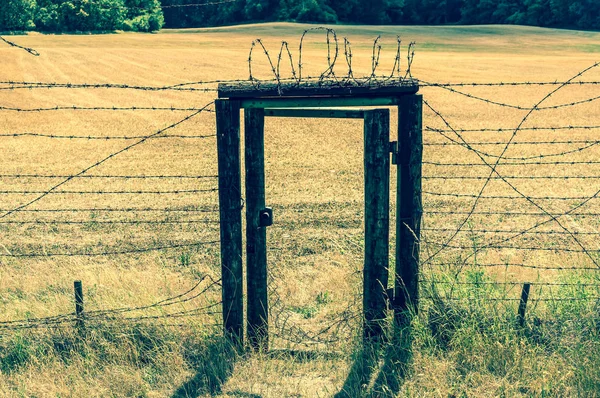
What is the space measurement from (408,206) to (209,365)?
5.71 feet

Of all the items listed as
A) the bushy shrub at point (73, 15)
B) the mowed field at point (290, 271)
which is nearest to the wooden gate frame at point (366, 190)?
the mowed field at point (290, 271)

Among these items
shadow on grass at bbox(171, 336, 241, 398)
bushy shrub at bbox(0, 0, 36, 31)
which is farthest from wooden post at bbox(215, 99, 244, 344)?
bushy shrub at bbox(0, 0, 36, 31)

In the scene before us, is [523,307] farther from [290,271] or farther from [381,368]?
[290,271]

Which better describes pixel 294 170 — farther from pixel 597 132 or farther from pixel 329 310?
pixel 597 132

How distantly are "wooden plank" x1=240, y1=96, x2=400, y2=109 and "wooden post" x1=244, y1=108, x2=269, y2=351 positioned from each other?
0.23 ft

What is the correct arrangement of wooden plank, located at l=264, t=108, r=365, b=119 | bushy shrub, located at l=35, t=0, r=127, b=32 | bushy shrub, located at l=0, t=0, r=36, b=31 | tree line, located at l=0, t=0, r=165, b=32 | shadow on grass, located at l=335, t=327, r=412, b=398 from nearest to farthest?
shadow on grass, located at l=335, t=327, r=412, b=398 < wooden plank, located at l=264, t=108, r=365, b=119 < bushy shrub, located at l=0, t=0, r=36, b=31 < tree line, located at l=0, t=0, r=165, b=32 < bushy shrub, located at l=35, t=0, r=127, b=32

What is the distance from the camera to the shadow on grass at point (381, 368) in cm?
445

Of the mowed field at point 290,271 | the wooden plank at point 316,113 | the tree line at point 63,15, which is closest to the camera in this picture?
the mowed field at point 290,271

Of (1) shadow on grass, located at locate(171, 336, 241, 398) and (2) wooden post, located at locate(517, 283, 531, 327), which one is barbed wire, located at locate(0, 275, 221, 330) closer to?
(1) shadow on grass, located at locate(171, 336, 241, 398)

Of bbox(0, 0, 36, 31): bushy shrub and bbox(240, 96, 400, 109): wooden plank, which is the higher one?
bbox(0, 0, 36, 31): bushy shrub

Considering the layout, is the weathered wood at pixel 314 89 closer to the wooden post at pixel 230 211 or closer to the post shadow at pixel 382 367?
the wooden post at pixel 230 211

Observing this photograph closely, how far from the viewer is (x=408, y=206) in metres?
4.90

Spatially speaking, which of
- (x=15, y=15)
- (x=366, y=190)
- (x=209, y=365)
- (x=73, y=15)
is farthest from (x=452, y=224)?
(x=73, y=15)

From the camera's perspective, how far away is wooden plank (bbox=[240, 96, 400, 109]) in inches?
191
